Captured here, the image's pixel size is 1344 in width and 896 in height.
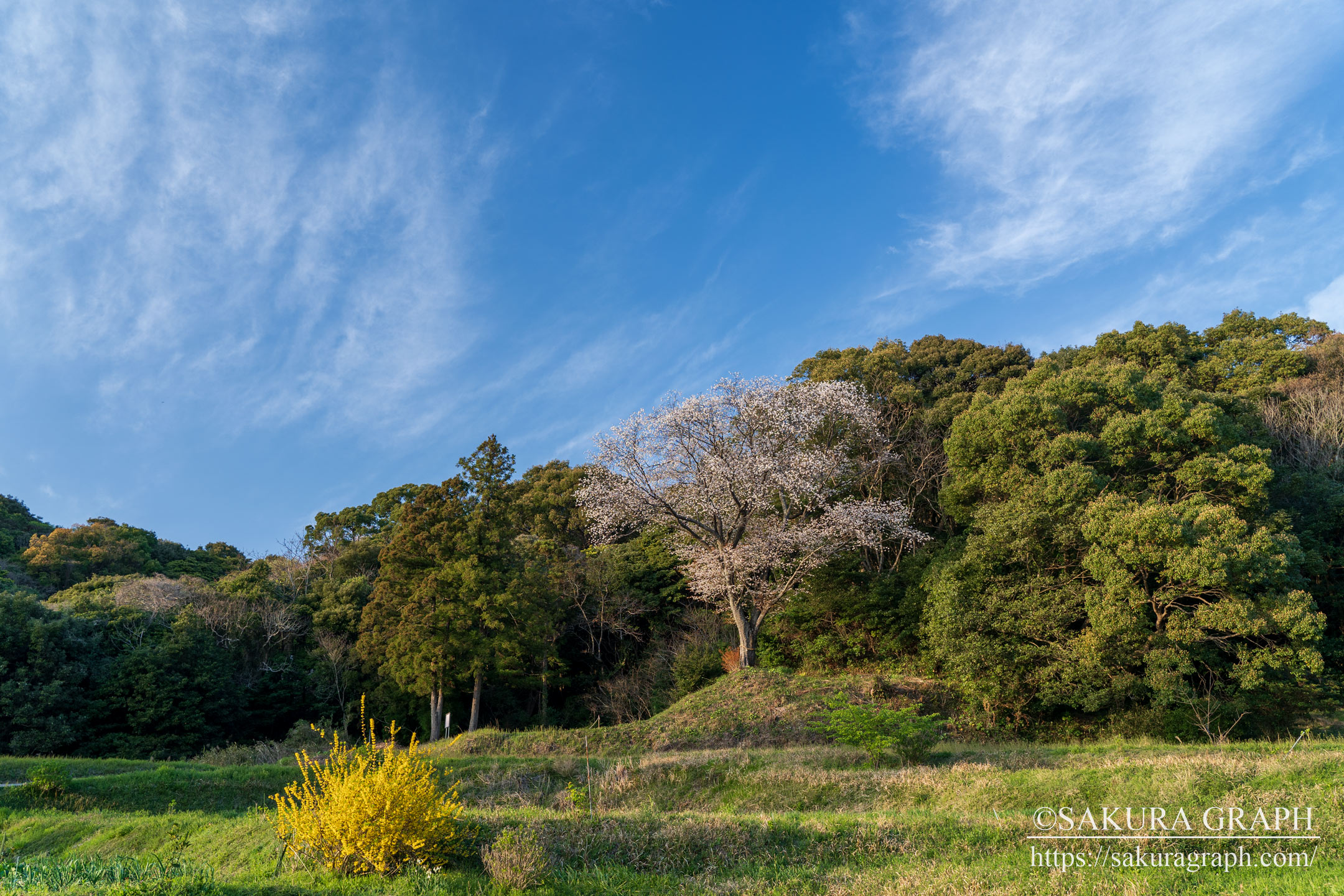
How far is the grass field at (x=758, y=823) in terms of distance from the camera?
5.24 metres

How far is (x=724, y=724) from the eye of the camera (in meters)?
17.4

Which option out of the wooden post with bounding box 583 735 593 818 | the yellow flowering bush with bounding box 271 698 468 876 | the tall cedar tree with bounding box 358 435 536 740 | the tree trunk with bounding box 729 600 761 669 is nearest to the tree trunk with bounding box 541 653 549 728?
the tall cedar tree with bounding box 358 435 536 740

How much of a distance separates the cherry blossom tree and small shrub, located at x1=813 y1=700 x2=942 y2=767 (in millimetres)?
8134

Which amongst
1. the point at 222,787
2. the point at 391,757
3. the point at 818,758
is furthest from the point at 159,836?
the point at 818,758

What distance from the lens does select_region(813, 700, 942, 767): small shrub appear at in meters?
11.9

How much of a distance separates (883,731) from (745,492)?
9654 mm

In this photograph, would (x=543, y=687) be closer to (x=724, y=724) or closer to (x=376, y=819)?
(x=724, y=724)

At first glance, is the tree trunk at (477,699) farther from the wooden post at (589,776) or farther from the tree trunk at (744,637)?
the tree trunk at (744,637)

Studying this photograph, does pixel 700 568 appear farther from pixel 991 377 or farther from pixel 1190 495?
pixel 991 377

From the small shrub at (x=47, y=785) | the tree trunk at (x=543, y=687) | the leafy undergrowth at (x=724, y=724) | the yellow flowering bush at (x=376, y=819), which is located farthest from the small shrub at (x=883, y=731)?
the tree trunk at (x=543, y=687)

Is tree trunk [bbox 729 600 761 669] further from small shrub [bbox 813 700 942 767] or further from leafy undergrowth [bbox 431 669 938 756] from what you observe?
small shrub [bbox 813 700 942 767]

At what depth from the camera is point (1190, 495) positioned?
16.6 metres

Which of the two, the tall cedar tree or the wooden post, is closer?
the wooden post

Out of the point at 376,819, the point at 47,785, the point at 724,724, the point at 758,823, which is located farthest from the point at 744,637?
the point at 376,819
